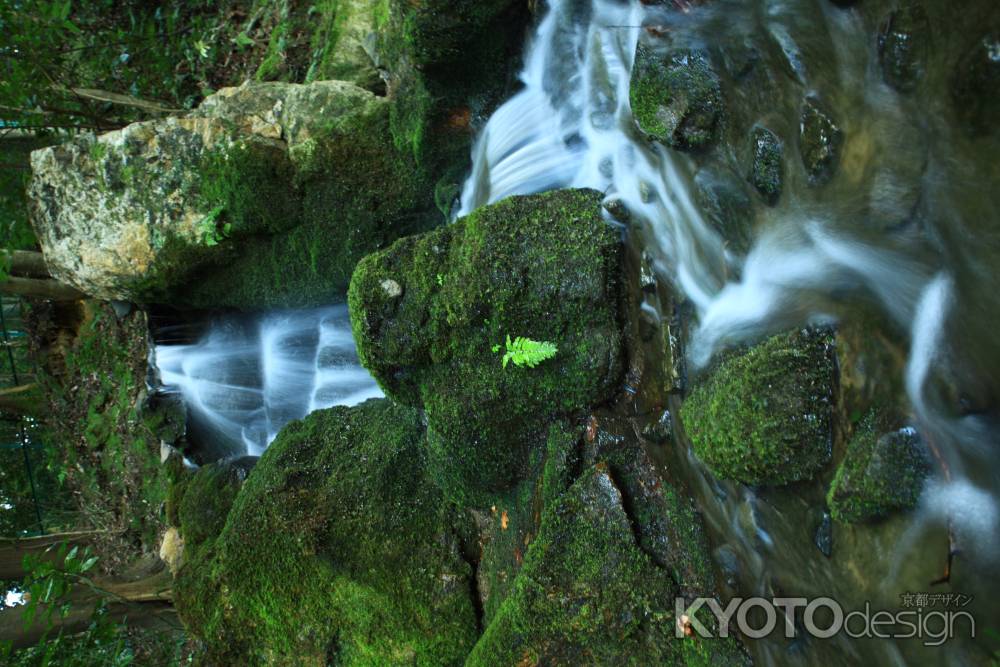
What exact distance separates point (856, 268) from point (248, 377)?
18.9 feet

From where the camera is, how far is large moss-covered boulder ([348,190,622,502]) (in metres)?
3.39

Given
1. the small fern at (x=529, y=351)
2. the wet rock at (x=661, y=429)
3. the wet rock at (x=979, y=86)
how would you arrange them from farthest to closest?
the small fern at (x=529, y=351) → the wet rock at (x=661, y=429) → the wet rock at (x=979, y=86)

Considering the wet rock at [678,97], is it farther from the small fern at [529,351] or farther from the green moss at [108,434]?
the green moss at [108,434]

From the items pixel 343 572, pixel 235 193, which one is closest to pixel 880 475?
pixel 343 572

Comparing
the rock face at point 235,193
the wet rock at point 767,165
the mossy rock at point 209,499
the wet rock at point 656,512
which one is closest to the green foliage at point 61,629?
the mossy rock at point 209,499

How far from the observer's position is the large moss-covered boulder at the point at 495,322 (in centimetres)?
339

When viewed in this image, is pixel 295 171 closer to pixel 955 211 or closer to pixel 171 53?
pixel 171 53

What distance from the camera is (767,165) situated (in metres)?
2.52

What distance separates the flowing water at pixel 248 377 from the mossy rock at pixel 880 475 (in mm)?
4927

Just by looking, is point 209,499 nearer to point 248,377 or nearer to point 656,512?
point 248,377

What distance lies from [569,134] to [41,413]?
25.0ft

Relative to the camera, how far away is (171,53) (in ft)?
25.4

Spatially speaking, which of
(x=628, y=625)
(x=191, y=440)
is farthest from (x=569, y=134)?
(x=191, y=440)

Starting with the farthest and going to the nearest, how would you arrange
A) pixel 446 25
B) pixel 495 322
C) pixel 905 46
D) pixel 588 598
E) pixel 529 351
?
pixel 446 25 < pixel 495 322 < pixel 529 351 < pixel 588 598 < pixel 905 46
